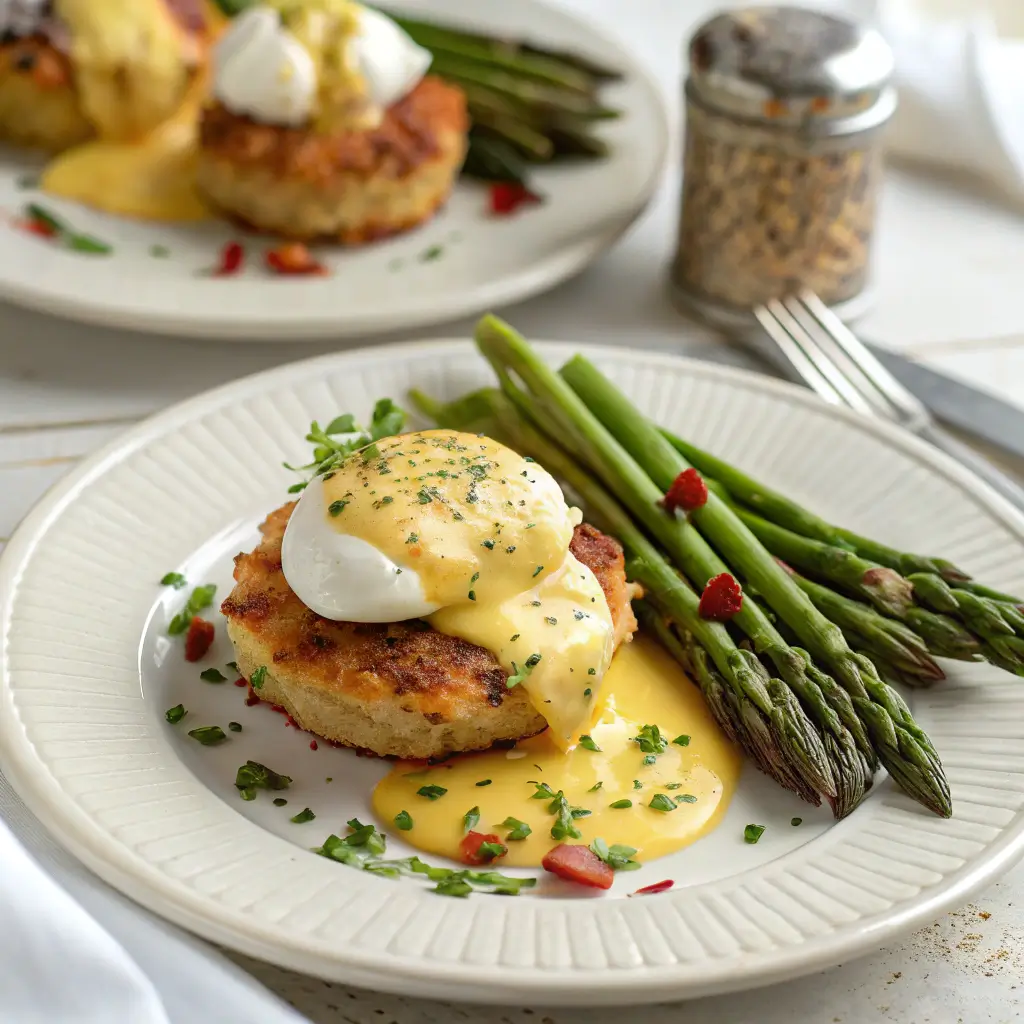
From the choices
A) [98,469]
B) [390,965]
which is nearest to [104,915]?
[390,965]

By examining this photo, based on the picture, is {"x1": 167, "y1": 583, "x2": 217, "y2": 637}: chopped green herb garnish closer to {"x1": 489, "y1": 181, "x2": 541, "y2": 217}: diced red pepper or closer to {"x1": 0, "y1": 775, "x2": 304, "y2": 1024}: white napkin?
{"x1": 0, "y1": 775, "x2": 304, "y2": 1024}: white napkin

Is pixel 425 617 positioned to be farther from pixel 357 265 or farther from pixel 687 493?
pixel 357 265

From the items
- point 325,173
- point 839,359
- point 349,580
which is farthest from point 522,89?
point 349,580

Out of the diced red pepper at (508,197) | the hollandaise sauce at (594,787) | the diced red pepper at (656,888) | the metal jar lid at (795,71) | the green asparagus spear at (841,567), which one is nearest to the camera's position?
the diced red pepper at (656,888)

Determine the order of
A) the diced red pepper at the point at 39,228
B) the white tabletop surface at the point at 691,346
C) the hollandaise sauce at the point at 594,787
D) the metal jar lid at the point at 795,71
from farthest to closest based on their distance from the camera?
the diced red pepper at the point at 39,228 < the metal jar lid at the point at 795,71 < the hollandaise sauce at the point at 594,787 < the white tabletop surface at the point at 691,346

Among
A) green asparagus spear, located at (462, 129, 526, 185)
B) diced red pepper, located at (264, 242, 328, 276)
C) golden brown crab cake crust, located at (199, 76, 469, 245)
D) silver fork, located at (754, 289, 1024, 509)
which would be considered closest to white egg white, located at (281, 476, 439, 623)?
silver fork, located at (754, 289, 1024, 509)

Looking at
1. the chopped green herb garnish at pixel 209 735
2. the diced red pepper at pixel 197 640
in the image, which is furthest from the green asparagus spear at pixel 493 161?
the chopped green herb garnish at pixel 209 735

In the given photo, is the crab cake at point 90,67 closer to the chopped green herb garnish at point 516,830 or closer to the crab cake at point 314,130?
the crab cake at point 314,130

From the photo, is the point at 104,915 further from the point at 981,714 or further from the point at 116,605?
the point at 981,714
